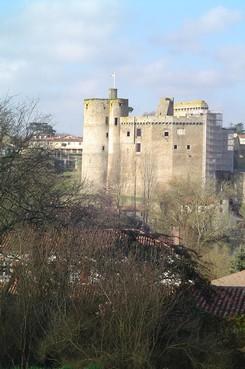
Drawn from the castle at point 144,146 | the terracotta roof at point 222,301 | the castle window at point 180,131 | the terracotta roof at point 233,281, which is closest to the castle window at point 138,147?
the castle at point 144,146

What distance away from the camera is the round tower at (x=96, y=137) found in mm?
63438

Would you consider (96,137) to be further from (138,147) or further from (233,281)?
(233,281)

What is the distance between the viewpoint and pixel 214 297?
54.9 ft

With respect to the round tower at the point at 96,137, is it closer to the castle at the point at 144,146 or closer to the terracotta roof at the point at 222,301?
the castle at the point at 144,146

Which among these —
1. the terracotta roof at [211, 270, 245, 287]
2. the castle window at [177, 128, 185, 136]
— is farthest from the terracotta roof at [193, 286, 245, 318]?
the castle window at [177, 128, 185, 136]

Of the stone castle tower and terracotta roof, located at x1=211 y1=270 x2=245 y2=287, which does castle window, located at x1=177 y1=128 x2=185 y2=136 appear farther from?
terracotta roof, located at x1=211 y1=270 x2=245 y2=287

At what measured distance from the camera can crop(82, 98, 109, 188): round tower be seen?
6344cm

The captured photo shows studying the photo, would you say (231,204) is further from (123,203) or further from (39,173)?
(39,173)

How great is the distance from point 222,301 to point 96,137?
47185 millimetres

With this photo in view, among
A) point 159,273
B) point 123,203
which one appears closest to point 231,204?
point 123,203

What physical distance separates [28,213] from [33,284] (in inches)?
147

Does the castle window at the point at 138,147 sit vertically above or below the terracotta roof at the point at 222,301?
above

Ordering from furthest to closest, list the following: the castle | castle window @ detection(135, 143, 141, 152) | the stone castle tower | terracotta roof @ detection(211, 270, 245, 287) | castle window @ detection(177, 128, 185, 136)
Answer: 1. castle window @ detection(135, 143, 141, 152)
2. the stone castle tower
3. castle window @ detection(177, 128, 185, 136)
4. the castle
5. terracotta roof @ detection(211, 270, 245, 287)

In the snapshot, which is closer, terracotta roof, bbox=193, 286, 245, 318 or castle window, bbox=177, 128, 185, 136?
terracotta roof, bbox=193, 286, 245, 318
